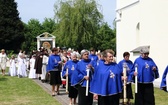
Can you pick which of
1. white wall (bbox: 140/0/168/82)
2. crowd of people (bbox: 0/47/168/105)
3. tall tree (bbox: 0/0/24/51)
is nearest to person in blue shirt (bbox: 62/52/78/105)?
crowd of people (bbox: 0/47/168/105)

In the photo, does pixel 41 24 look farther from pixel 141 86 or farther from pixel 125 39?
pixel 141 86

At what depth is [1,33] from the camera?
221 ft

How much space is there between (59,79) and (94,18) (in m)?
38.8

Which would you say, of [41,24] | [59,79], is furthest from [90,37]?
[41,24]

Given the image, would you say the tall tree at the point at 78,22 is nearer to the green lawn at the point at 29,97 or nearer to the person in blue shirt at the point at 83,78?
the green lawn at the point at 29,97

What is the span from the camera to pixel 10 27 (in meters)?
68.1

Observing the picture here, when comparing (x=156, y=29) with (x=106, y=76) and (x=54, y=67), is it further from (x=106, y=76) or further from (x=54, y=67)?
(x=106, y=76)

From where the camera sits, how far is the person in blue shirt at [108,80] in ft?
25.5

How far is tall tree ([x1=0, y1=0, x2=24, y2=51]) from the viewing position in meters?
67.3

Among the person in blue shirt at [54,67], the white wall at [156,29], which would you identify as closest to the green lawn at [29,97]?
the person in blue shirt at [54,67]

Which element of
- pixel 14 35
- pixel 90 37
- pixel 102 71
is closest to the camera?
pixel 102 71

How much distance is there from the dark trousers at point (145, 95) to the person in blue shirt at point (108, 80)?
7.53 ft

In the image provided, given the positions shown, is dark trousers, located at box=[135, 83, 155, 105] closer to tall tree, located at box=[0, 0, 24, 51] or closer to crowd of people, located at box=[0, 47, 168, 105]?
crowd of people, located at box=[0, 47, 168, 105]

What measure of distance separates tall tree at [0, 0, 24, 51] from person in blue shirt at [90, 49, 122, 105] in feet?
198
